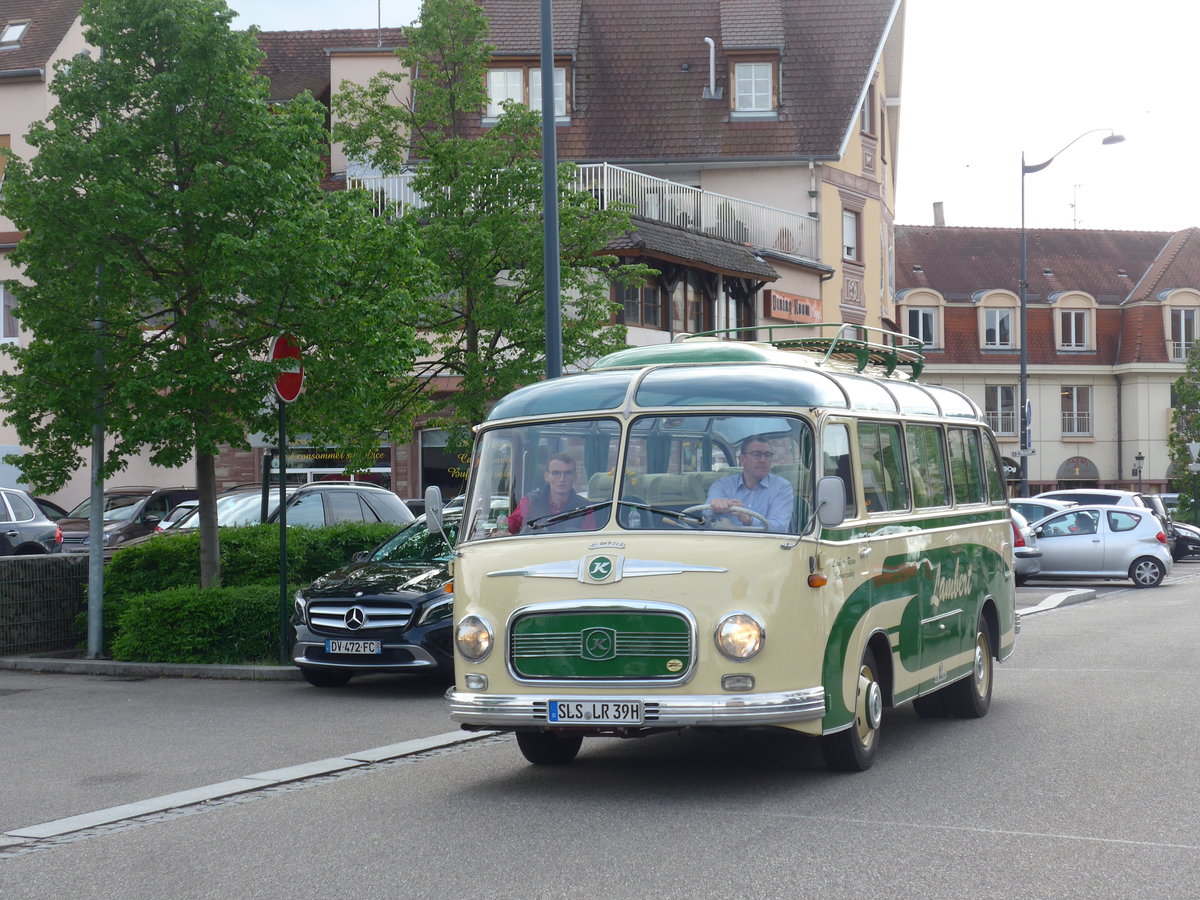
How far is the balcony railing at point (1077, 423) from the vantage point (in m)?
73.1

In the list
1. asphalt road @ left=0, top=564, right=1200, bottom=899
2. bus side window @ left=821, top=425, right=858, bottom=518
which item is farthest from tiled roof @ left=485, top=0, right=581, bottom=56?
bus side window @ left=821, top=425, right=858, bottom=518

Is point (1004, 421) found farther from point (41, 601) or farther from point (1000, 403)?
point (41, 601)

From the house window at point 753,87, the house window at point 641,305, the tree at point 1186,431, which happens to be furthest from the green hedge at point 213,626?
the tree at point 1186,431

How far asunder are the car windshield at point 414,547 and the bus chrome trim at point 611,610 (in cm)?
589

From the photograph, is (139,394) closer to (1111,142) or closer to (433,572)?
(433,572)

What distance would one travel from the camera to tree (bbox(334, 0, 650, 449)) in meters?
20.8

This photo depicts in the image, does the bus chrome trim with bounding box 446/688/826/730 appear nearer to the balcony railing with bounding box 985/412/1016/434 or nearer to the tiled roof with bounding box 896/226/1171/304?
the balcony railing with bounding box 985/412/1016/434

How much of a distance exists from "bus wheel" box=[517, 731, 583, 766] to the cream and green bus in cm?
2

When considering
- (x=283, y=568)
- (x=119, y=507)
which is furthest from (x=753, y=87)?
(x=283, y=568)

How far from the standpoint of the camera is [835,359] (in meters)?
10.9

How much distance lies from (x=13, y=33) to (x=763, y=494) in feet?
133

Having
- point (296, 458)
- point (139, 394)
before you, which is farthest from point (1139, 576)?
point (139, 394)

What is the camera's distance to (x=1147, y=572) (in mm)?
30203

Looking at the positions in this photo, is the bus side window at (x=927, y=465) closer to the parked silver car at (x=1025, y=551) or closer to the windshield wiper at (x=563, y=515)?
the windshield wiper at (x=563, y=515)
